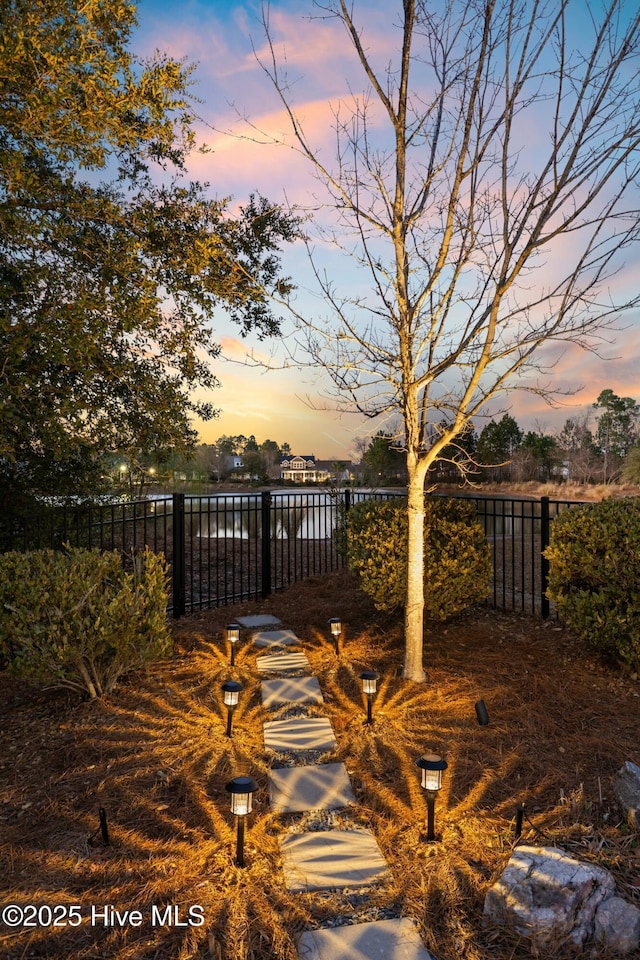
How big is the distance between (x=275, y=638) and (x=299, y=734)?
6.95 feet

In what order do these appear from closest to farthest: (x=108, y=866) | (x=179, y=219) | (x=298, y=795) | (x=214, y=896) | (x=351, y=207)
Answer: (x=214, y=896), (x=108, y=866), (x=298, y=795), (x=351, y=207), (x=179, y=219)

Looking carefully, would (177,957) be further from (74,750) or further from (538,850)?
(74,750)

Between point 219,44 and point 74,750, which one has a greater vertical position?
point 219,44

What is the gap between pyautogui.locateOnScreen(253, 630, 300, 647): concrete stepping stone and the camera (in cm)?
555

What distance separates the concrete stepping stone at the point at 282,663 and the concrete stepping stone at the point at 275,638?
32 centimetres

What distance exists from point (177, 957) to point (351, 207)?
15.5 ft

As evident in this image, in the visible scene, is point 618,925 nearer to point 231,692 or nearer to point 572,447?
point 231,692

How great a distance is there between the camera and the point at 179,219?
5.98 m

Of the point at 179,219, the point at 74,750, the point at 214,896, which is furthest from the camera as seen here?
the point at 179,219

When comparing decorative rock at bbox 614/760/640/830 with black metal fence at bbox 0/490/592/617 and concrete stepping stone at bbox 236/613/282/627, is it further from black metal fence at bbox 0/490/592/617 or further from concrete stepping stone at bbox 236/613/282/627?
concrete stepping stone at bbox 236/613/282/627

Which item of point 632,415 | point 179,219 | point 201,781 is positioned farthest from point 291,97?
point 632,415

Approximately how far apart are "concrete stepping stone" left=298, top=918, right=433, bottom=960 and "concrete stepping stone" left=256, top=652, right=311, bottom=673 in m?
2.74

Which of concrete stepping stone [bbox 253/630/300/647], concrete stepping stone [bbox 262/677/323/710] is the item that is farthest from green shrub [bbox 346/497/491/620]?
concrete stepping stone [bbox 262/677/323/710]

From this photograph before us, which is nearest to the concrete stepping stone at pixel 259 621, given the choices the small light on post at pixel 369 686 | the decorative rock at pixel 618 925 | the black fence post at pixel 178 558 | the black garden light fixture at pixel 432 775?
the black fence post at pixel 178 558
